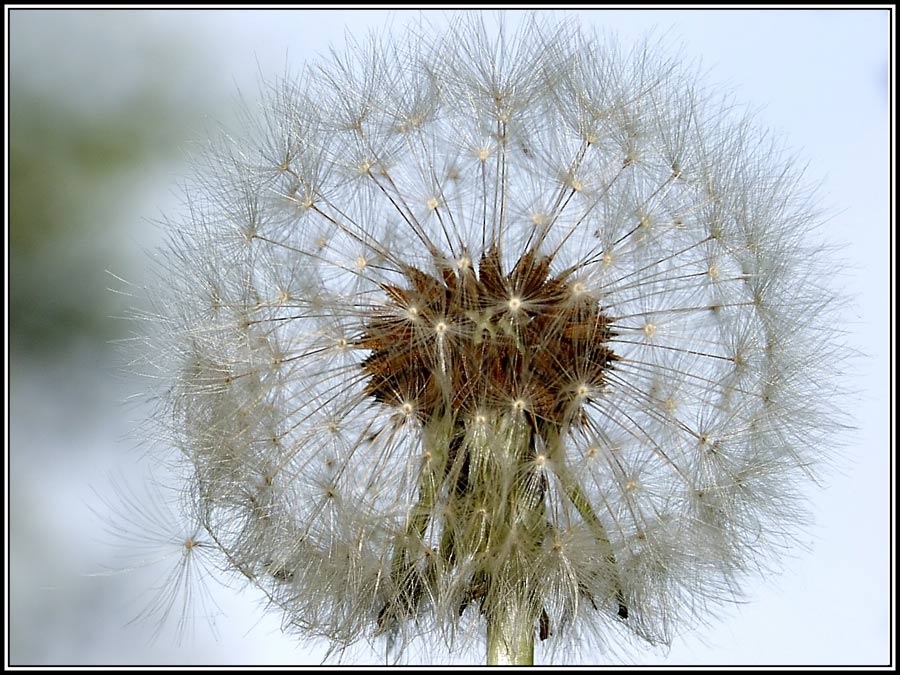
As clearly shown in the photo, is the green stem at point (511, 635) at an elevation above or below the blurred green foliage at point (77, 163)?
below

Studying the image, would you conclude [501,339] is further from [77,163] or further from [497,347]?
[77,163]

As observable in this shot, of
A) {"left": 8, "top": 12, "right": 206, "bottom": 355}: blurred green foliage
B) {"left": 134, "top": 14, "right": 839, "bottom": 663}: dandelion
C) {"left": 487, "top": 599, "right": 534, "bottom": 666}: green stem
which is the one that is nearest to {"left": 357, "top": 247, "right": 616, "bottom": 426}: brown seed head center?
{"left": 134, "top": 14, "right": 839, "bottom": 663}: dandelion

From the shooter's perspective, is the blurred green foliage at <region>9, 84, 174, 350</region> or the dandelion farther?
the blurred green foliage at <region>9, 84, 174, 350</region>

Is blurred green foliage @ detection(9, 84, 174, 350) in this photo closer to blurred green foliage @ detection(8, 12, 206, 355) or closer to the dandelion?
blurred green foliage @ detection(8, 12, 206, 355)

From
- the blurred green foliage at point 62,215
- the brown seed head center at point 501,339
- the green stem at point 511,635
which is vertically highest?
the blurred green foliage at point 62,215

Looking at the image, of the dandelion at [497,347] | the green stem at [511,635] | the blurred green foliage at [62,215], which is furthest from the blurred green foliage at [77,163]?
the green stem at [511,635]

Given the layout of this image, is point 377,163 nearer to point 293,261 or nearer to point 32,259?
point 293,261

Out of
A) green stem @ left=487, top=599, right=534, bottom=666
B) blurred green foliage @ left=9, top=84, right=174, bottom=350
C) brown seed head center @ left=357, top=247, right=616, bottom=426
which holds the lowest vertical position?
green stem @ left=487, top=599, right=534, bottom=666

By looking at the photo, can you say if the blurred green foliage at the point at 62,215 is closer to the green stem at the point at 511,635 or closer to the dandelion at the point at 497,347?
the dandelion at the point at 497,347

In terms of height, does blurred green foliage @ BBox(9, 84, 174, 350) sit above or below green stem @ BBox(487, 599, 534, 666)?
above

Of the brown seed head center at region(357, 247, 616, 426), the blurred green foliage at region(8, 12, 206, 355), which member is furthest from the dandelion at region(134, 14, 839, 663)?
the blurred green foliage at region(8, 12, 206, 355)
